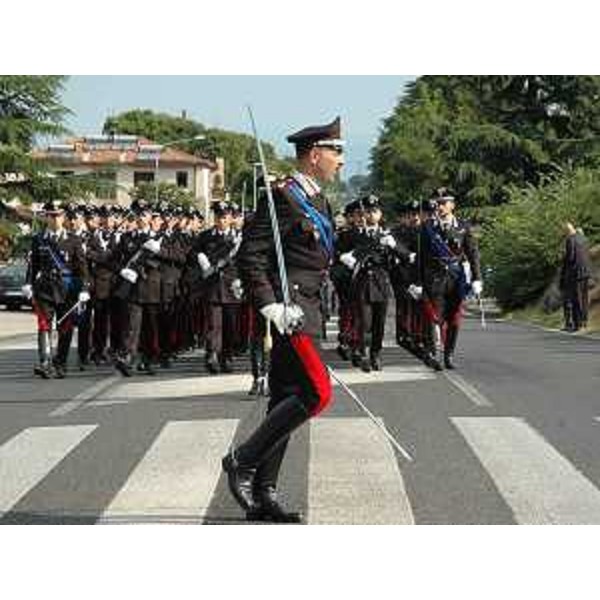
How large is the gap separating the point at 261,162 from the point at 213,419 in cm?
440

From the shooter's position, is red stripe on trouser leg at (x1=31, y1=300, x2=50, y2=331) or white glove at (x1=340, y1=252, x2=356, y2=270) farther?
white glove at (x1=340, y1=252, x2=356, y2=270)

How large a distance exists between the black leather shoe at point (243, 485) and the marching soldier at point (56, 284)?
8.75m

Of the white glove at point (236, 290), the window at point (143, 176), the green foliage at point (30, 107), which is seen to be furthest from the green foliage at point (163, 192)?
the white glove at point (236, 290)

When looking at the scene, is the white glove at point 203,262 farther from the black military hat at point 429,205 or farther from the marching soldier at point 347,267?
the black military hat at point 429,205

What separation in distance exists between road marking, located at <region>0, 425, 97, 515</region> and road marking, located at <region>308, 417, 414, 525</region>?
5.21 ft

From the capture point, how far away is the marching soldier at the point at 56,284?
15.5 m

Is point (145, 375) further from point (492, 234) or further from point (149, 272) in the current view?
point (492, 234)

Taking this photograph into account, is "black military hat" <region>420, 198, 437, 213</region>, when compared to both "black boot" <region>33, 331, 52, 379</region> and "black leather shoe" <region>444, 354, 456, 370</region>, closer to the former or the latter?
"black leather shoe" <region>444, 354, 456, 370</region>

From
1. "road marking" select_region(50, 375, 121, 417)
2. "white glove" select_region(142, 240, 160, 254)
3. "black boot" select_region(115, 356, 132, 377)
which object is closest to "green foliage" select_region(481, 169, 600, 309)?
"white glove" select_region(142, 240, 160, 254)

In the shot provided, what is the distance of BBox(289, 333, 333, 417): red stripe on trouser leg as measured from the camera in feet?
22.7

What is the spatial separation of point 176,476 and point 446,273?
8050 mm

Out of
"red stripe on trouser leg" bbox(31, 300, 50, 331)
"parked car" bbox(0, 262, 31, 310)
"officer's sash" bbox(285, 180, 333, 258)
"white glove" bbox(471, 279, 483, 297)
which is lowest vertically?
"parked car" bbox(0, 262, 31, 310)

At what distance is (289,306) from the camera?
689cm

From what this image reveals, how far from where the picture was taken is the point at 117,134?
116562mm
